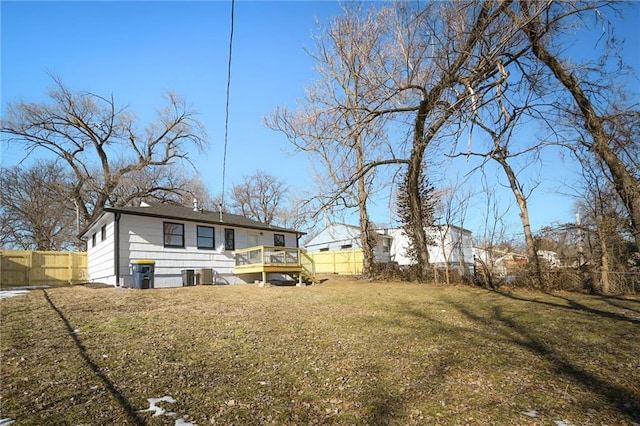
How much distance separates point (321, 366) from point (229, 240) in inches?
537

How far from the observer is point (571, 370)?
422cm

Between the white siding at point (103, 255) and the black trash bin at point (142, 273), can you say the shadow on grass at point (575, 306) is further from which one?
the white siding at point (103, 255)

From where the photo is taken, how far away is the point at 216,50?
7.51 metres

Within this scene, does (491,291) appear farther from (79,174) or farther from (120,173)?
(79,174)

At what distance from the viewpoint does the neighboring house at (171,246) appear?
13688 millimetres

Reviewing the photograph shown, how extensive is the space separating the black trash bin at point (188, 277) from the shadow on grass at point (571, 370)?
11.7 m

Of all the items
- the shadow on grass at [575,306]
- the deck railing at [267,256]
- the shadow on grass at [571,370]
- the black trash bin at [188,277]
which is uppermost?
the deck railing at [267,256]

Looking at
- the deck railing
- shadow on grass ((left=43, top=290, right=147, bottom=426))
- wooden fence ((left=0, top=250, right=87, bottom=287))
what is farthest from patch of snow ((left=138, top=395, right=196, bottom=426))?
wooden fence ((left=0, top=250, right=87, bottom=287))

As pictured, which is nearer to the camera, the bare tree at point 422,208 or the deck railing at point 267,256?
the deck railing at point 267,256

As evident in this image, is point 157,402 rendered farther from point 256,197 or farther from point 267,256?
point 256,197

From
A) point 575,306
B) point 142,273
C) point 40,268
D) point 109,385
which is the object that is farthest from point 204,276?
point 575,306

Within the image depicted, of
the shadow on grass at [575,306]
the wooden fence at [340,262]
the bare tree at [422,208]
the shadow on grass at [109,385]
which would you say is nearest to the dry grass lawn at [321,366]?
the shadow on grass at [109,385]

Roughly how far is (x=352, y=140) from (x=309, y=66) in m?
6.18

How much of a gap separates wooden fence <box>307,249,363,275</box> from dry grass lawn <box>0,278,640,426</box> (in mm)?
16910
